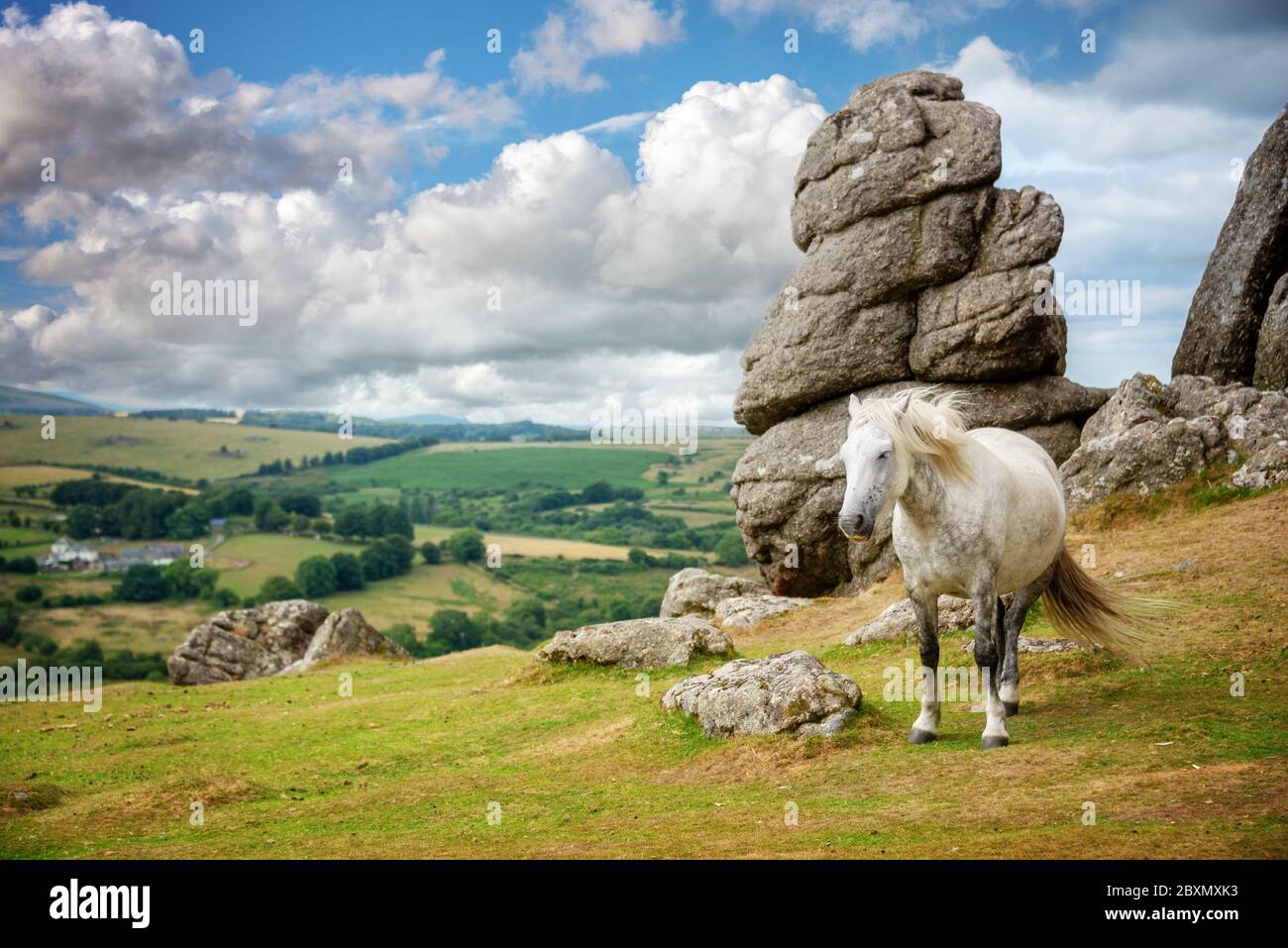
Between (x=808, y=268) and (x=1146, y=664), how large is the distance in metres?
20.0

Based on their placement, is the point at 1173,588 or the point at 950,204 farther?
the point at 950,204

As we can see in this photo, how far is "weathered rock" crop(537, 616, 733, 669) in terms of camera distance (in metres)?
21.7

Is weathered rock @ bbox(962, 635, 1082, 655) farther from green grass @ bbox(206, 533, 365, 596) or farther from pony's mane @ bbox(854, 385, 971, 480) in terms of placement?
green grass @ bbox(206, 533, 365, 596)

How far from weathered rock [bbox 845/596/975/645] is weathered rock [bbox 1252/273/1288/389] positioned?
14.9 meters

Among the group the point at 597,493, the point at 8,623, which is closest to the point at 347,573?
the point at 8,623

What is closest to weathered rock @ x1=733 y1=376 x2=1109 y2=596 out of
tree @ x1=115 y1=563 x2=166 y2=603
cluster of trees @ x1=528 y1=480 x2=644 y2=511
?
tree @ x1=115 y1=563 x2=166 y2=603

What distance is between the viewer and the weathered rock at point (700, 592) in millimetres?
31516

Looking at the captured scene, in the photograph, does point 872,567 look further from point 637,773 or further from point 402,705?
point 637,773

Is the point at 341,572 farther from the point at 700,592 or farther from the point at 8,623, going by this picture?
the point at 700,592

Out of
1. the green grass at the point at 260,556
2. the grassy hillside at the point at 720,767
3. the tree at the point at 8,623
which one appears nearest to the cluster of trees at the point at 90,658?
the tree at the point at 8,623

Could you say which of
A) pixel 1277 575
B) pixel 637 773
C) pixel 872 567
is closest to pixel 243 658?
pixel 872 567

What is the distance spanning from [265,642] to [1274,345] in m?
34.1

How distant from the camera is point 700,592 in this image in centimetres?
3184
